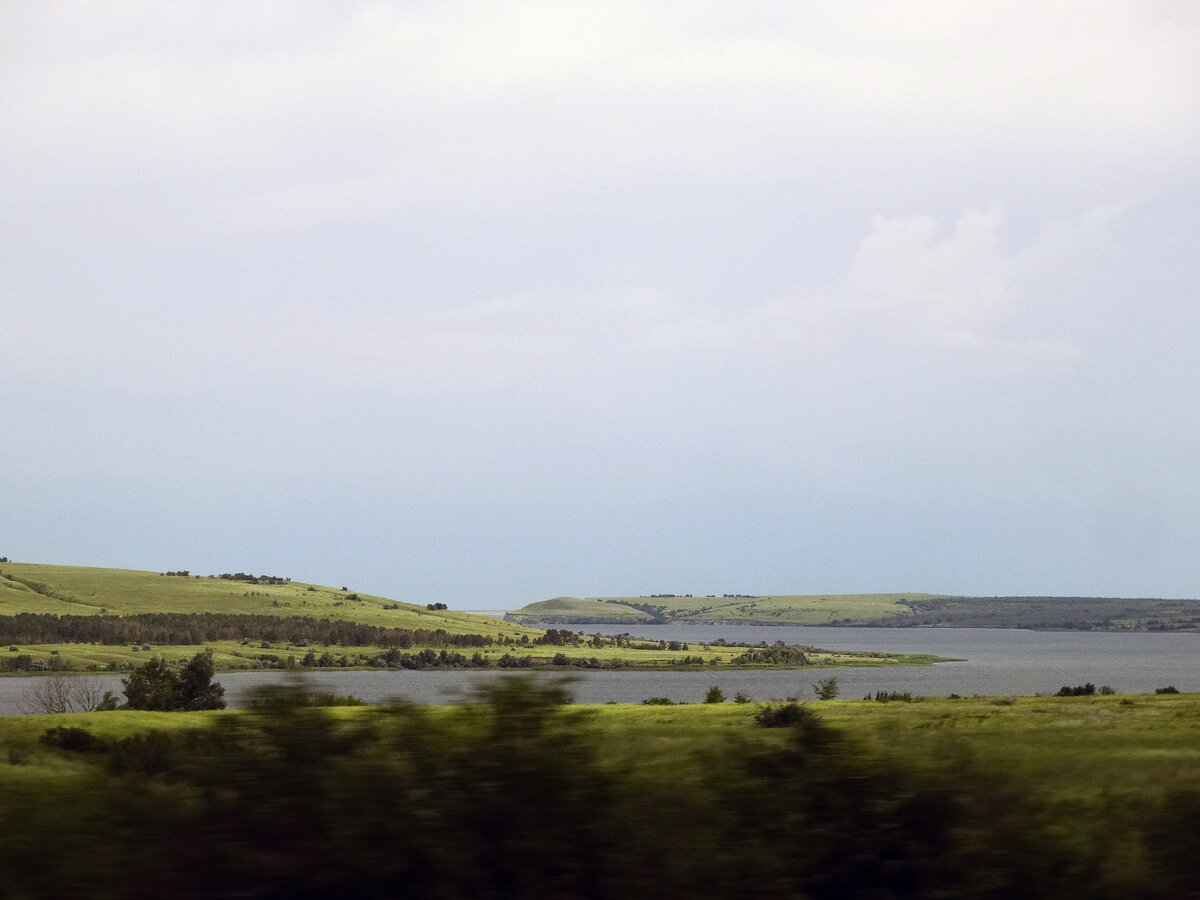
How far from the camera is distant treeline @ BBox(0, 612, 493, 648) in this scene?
13288cm

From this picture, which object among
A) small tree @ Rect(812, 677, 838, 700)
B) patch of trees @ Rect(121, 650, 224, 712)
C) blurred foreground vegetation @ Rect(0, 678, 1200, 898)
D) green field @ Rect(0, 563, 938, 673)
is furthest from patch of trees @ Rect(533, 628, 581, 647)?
blurred foreground vegetation @ Rect(0, 678, 1200, 898)

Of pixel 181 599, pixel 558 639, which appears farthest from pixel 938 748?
pixel 181 599

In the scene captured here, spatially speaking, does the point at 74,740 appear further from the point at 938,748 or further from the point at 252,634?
the point at 252,634

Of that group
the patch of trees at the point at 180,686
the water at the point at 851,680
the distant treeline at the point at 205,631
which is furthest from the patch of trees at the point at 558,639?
the patch of trees at the point at 180,686

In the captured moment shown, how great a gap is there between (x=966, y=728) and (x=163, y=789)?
35.8ft

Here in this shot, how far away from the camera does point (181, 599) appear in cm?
17112

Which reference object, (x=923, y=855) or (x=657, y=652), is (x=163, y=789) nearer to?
(x=923, y=855)

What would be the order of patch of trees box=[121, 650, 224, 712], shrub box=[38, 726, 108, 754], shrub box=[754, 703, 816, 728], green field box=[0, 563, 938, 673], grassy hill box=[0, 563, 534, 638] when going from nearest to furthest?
shrub box=[38, 726, 108, 754], shrub box=[754, 703, 816, 728], patch of trees box=[121, 650, 224, 712], green field box=[0, 563, 938, 673], grassy hill box=[0, 563, 534, 638]

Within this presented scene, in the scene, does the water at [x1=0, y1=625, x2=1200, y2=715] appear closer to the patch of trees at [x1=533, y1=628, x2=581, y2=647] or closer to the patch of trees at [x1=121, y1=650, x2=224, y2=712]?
the patch of trees at [x1=121, y1=650, x2=224, y2=712]

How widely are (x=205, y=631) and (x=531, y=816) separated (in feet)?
479

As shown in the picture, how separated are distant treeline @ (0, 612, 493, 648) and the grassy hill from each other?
243 inches

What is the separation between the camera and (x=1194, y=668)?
136 m

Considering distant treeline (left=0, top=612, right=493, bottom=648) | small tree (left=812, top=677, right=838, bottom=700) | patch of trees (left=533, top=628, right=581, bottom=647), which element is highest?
small tree (left=812, top=677, right=838, bottom=700)

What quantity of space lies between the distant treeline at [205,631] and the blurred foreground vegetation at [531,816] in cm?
13513
